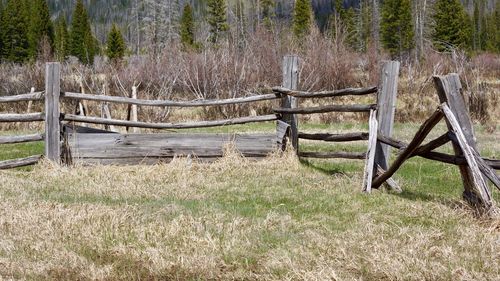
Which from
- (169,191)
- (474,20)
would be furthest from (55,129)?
(474,20)

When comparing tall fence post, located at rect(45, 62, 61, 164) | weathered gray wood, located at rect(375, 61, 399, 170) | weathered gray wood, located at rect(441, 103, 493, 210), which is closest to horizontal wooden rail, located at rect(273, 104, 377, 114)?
weathered gray wood, located at rect(375, 61, 399, 170)

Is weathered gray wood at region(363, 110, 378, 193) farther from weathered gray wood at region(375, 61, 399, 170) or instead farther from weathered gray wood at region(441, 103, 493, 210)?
weathered gray wood at region(441, 103, 493, 210)

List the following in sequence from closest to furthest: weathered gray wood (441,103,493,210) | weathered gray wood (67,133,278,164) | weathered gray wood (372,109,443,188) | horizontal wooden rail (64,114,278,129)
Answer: weathered gray wood (441,103,493,210)
weathered gray wood (372,109,443,188)
weathered gray wood (67,133,278,164)
horizontal wooden rail (64,114,278,129)

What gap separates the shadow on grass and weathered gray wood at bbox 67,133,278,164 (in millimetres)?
1056

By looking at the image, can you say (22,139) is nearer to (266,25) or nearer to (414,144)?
(414,144)

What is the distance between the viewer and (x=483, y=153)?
32.2 feet

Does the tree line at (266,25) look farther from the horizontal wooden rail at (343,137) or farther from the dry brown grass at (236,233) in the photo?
the dry brown grass at (236,233)

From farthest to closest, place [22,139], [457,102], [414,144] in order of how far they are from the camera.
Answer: [22,139] < [414,144] < [457,102]

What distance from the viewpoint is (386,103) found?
6.95 m

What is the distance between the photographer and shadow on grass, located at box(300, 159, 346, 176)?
7.77 meters

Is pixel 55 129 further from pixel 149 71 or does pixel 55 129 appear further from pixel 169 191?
pixel 149 71

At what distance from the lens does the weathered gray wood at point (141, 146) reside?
8.22 meters

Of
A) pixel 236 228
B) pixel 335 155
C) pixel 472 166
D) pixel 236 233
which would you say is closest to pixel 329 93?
pixel 335 155

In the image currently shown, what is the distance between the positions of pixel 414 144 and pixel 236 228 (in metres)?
2.06
